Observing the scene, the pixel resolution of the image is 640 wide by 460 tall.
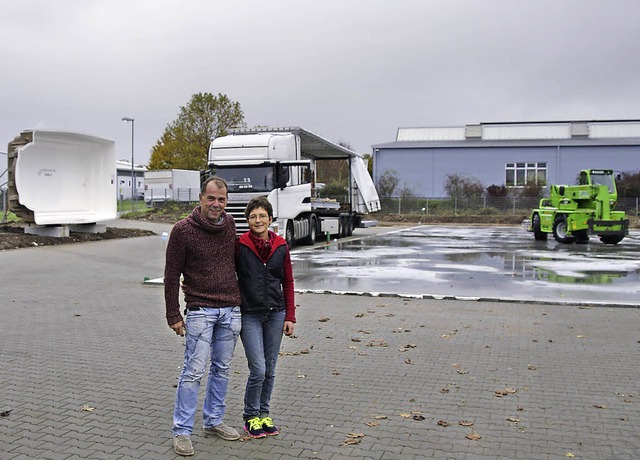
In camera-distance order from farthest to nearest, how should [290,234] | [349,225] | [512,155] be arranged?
[512,155], [349,225], [290,234]

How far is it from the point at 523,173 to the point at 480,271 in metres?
37.8

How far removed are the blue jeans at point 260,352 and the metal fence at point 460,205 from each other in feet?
143

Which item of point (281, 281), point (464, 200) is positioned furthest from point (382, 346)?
point (464, 200)

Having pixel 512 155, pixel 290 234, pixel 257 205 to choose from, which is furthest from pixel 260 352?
pixel 512 155

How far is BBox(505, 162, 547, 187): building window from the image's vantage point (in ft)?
167

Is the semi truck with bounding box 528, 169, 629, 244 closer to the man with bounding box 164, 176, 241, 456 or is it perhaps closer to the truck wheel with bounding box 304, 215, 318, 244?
the truck wheel with bounding box 304, 215, 318, 244

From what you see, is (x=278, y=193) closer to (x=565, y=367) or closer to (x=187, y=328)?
(x=565, y=367)

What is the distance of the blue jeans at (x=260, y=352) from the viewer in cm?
484

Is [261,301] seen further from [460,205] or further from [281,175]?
[460,205]

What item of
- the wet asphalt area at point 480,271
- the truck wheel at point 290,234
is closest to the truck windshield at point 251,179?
the truck wheel at point 290,234

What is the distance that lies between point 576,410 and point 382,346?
8.94 ft

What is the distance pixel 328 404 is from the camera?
226 inches

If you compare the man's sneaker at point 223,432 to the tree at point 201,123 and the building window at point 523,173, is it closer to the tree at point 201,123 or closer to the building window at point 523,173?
the tree at point 201,123

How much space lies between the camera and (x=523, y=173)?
169 ft
